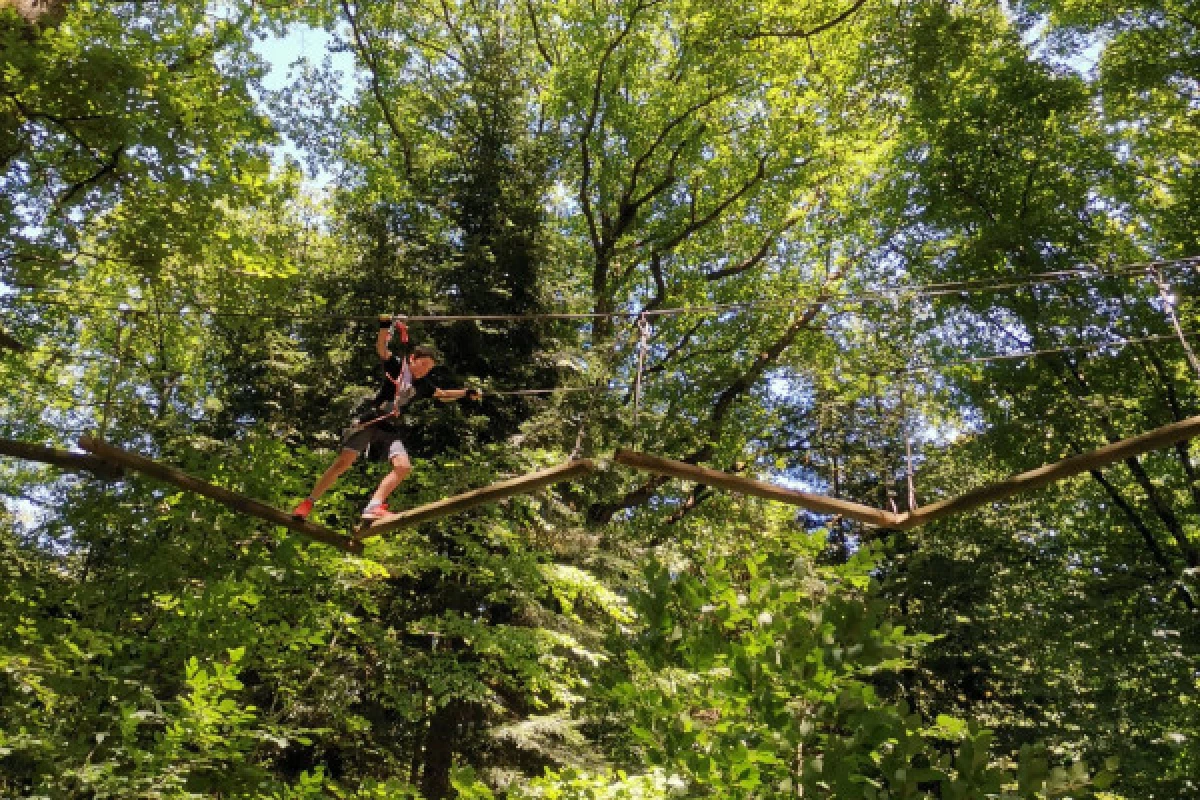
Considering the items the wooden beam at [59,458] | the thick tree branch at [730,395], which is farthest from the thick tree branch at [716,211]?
the wooden beam at [59,458]

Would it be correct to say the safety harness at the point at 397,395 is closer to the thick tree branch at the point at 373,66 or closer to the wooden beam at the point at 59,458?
the wooden beam at the point at 59,458

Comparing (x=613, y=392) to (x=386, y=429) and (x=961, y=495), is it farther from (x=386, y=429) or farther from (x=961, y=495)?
(x=961, y=495)

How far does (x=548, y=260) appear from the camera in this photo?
10.5m

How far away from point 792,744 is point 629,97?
1428 centimetres

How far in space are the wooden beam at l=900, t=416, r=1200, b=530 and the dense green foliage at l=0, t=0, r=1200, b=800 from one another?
1.48 feet

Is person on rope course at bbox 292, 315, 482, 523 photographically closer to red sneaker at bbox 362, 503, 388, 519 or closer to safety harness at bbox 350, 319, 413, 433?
safety harness at bbox 350, 319, 413, 433

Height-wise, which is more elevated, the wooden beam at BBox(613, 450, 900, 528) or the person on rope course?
the person on rope course

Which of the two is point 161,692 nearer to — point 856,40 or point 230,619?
point 230,619

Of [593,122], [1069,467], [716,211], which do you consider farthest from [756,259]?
[1069,467]

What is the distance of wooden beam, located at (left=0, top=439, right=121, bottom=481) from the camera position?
5133mm

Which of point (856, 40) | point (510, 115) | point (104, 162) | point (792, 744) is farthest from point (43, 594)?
point (856, 40)

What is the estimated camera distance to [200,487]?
16.7 ft

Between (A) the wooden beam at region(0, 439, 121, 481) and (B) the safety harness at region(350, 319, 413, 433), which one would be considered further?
(B) the safety harness at region(350, 319, 413, 433)

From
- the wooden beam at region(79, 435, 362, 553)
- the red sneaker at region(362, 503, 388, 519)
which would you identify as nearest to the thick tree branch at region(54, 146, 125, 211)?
the wooden beam at region(79, 435, 362, 553)
